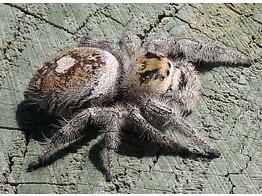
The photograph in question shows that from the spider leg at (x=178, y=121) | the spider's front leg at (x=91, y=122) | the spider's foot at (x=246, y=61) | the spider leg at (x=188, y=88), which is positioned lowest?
the spider's front leg at (x=91, y=122)

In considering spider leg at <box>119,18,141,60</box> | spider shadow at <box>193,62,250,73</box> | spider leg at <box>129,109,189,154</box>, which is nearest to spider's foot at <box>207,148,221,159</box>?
spider leg at <box>129,109,189,154</box>

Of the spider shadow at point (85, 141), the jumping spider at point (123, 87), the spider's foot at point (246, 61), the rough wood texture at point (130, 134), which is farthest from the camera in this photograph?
the spider's foot at point (246, 61)

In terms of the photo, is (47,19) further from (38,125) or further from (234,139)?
(234,139)

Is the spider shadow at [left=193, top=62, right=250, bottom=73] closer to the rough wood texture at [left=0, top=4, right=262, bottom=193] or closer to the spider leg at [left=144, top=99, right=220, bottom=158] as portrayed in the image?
the rough wood texture at [left=0, top=4, right=262, bottom=193]

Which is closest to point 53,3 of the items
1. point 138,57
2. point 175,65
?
point 138,57

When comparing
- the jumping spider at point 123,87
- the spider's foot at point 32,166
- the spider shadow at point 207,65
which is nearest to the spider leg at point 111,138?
the jumping spider at point 123,87

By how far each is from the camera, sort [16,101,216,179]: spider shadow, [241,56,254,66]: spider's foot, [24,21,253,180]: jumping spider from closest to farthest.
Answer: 1. [16,101,216,179]: spider shadow
2. [24,21,253,180]: jumping spider
3. [241,56,254,66]: spider's foot

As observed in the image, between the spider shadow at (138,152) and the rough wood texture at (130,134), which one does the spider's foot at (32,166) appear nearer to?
the rough wood texture at (130,134)

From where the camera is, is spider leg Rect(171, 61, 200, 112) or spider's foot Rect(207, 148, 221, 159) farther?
spider leg Rect(171, 61, 200, 112)
